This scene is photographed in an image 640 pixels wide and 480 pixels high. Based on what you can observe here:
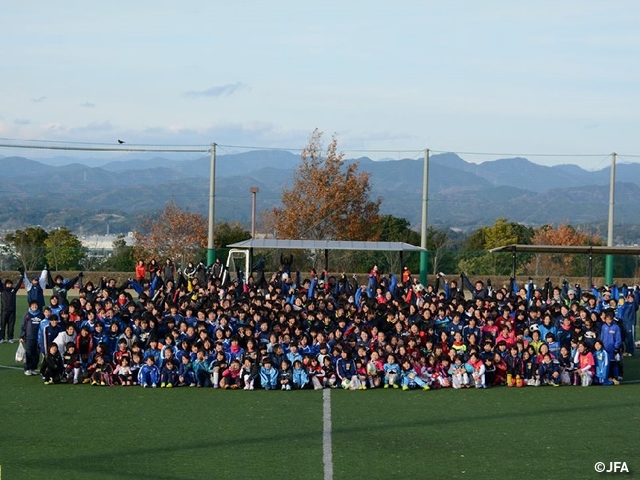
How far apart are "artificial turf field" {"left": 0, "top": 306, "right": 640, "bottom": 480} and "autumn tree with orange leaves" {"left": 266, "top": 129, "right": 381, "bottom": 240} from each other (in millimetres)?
23085

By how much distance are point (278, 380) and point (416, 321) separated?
2.70m

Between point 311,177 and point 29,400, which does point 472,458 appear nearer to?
point 29,400

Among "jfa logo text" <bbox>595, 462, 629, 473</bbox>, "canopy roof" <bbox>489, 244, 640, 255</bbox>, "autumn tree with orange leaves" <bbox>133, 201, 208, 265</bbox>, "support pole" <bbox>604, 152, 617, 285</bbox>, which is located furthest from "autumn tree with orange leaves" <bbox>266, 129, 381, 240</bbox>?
"jfa logo text" <bbox>595, 462, 629, 473</bbox>

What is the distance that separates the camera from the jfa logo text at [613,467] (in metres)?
9.18

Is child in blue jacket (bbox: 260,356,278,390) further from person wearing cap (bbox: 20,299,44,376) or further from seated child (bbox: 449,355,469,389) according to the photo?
person wearing cap (bbox: 20,299,44,376)

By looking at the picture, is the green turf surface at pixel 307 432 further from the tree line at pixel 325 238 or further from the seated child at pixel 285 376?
the tree line at pixel 325 238

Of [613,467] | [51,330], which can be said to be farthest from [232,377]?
[613,467]

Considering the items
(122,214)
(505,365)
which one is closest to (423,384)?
(505,365)

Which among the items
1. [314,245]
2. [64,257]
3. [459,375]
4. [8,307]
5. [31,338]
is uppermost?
[314,245]

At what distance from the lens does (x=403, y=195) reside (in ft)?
314

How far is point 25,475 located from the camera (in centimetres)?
889

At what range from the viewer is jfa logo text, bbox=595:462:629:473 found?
9180 mm

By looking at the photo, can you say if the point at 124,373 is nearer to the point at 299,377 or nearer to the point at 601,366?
the point at 299,377

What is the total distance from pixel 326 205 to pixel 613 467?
1124 inches
